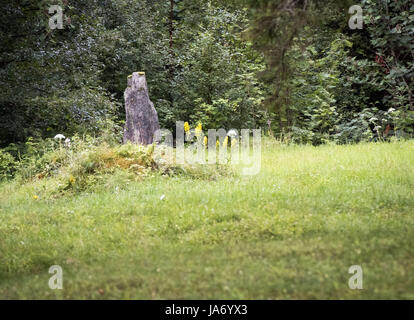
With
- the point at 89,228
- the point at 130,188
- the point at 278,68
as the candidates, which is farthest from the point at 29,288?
the point at 278,68

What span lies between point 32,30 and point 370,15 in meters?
9.93

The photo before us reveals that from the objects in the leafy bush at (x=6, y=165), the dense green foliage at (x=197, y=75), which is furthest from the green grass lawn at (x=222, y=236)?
the dense green foliage at (x=197, y=75)

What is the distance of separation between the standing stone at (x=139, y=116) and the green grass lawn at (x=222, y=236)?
112 inches

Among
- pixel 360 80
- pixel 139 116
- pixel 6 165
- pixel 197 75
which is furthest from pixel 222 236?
pixel 197 75

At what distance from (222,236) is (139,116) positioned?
20.0 ft

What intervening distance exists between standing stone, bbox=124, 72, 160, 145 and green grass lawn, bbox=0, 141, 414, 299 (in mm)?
2847

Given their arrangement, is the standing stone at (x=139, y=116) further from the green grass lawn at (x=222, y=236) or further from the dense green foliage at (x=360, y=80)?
the dense green foliage at (x=360, y=80)

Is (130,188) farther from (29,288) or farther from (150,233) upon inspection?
(29,288)

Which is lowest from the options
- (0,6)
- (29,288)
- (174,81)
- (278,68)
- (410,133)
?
(29,288)

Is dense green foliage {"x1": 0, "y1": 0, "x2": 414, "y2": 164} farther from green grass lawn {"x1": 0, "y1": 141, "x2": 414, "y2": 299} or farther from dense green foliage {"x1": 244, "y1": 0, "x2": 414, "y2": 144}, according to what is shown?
green grass lawn {"x1": 0, "y1": 141, "x2": 414, "y2": 299}

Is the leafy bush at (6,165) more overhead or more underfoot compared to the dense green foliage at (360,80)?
more underfoot

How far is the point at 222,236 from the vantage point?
17.5ft

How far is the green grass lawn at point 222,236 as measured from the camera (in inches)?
161
